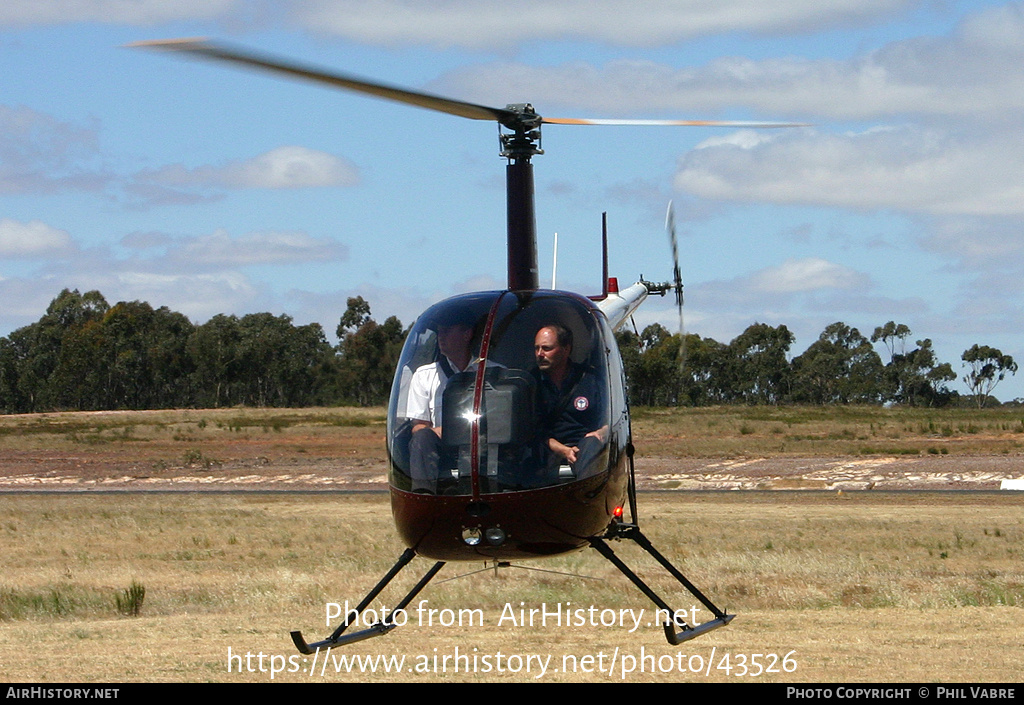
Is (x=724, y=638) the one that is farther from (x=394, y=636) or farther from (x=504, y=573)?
(x=504, y=573)

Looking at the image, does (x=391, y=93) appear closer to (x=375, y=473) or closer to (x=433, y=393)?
(x=433, y=393)

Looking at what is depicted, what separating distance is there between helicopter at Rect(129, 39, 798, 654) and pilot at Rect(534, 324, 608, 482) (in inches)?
0.4

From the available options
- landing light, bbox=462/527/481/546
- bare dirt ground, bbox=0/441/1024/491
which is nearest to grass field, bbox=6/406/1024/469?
bare dirt ground, bbox=0/441/1024/491

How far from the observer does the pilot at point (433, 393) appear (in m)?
10.5

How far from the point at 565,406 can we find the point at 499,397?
612mm

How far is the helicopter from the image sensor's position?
33.5 feet

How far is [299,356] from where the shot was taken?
129750mm

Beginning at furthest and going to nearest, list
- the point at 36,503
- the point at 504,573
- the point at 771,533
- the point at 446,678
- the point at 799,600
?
1. the point at 36,503
2. the point at 771,533
3. the point at 504,573
4. the point at 799,600
5. the point at 446,678

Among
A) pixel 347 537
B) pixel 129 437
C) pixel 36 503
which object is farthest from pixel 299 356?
pixel 347 537

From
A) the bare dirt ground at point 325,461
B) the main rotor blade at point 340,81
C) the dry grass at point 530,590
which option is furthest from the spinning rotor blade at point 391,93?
the bare dirt ground at point 325,461

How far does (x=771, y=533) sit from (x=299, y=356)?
330 feet

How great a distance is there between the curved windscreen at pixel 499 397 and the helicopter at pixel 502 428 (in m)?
0.01

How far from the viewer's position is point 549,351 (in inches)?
418

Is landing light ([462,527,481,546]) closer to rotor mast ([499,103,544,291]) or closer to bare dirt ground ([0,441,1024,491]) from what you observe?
rotor mast ([499,103,544,291])
